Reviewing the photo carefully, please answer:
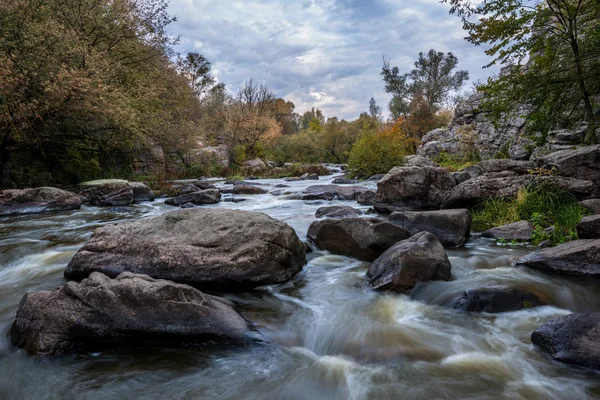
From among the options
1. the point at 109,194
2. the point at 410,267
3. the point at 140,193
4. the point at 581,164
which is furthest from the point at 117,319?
the point at 140,193

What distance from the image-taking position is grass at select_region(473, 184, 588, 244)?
263 inches

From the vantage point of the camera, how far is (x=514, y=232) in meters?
6.91

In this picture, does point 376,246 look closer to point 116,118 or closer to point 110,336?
point 110,336

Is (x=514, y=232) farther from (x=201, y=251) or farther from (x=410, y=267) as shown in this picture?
(x=201, y=251)

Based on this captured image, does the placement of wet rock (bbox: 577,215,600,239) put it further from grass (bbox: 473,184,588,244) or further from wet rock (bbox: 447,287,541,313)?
wet rock (bbox: 447,287,541,313)

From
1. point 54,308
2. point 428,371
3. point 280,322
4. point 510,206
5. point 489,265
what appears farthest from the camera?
point 510,206

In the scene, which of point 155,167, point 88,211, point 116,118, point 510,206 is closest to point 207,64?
point 155,167

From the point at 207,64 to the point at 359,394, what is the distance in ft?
162

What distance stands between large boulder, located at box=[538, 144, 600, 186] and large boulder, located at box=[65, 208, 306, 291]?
22.9ft

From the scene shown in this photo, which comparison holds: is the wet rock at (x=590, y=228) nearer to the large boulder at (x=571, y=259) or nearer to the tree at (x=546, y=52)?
the large boulder at (x=571, y=259)

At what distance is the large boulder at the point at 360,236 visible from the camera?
601cm

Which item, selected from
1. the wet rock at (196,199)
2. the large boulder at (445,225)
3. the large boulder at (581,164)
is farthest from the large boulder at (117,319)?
the wet rock at (196,199)

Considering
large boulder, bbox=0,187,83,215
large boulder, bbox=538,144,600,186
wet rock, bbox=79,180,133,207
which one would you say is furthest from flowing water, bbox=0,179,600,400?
wet rock, bbox=79,180,133,207

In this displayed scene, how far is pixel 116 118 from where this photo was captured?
547 inches
